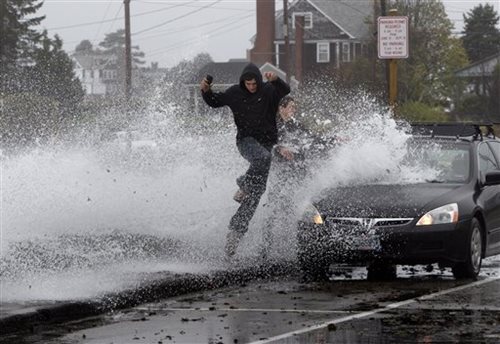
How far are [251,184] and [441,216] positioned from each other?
2.17 metres

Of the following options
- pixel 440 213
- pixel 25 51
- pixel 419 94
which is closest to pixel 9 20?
pixel 25 51

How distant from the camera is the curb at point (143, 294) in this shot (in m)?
10.2

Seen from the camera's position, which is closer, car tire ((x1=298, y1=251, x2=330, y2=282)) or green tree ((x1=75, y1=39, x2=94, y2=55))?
car tire ((x1=298, y1=251, x2=330, y2=282))

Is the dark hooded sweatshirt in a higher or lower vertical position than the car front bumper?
higher

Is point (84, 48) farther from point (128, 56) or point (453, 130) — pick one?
point (453, 130)

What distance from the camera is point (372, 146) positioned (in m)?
14.5

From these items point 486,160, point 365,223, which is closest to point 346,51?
point 486,160

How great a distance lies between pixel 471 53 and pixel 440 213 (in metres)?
117

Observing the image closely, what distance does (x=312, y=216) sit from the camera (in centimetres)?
1321

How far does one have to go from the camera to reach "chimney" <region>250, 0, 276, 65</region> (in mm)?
87875

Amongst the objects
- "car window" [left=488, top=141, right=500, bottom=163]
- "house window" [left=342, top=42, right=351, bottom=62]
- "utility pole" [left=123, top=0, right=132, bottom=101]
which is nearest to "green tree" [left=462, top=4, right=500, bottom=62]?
"house window" [left=342, top=42, right=351, bottom=62]

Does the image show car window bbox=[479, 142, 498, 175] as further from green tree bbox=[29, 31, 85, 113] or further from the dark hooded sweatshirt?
green tree bbox=[29, 31, 85, 113]

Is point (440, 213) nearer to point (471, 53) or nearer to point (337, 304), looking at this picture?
point (337, 304)

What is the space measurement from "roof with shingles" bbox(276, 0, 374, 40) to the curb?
292ft
